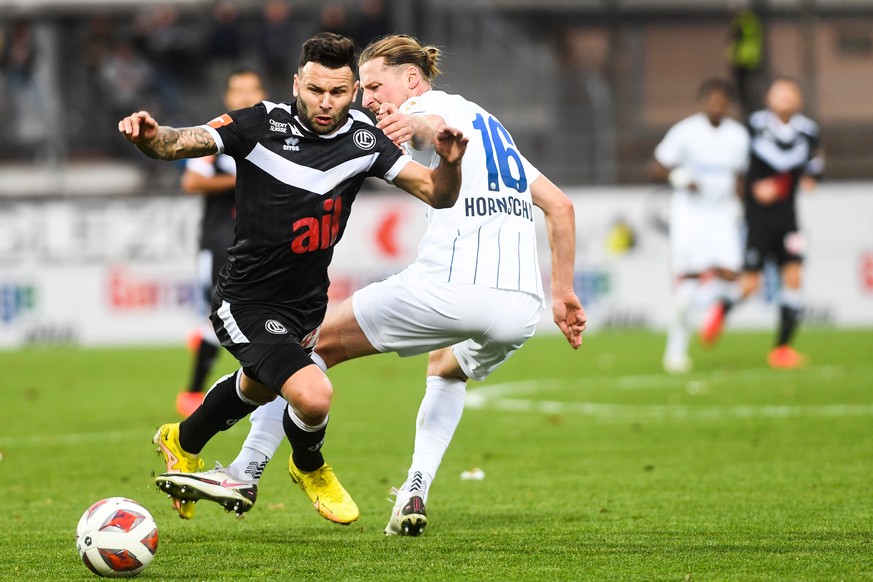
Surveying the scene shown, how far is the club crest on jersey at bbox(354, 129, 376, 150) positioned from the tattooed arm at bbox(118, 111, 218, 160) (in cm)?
61

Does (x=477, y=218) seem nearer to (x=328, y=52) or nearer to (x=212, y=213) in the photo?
(x=328, y=52)

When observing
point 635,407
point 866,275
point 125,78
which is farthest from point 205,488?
point 125,78


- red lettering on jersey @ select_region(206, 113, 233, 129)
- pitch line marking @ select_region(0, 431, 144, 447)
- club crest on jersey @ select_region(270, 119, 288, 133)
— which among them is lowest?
pitch line marking @ select_region(0, 431, 144, 447)

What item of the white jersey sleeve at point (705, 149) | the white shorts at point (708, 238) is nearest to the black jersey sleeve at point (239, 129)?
the white jersey sleeve at point (705, 149)

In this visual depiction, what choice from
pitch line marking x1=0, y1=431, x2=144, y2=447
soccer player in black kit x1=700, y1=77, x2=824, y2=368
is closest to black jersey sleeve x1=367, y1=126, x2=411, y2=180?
pitch line marking x1=0, y1=431, x2=144, y2=447

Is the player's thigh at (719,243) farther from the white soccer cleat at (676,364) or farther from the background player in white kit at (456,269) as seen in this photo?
the background player in white kit at (456,269)

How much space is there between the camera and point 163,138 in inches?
215

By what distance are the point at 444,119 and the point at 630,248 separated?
12443 millimetres

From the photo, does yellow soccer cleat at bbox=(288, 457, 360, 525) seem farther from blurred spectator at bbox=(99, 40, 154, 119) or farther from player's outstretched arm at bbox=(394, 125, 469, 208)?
blurred spectator at bbox=(99, 40, 154, 119)

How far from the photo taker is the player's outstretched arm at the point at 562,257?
6207 millimetres

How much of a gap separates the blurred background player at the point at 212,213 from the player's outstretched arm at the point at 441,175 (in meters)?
4.18

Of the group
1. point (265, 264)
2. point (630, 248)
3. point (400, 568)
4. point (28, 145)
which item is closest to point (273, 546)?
point (400, 568)

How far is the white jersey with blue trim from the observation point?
6.17 meters

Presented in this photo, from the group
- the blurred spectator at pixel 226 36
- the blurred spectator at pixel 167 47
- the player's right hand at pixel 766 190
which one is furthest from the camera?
the blurred spectator at pixel 167 47
